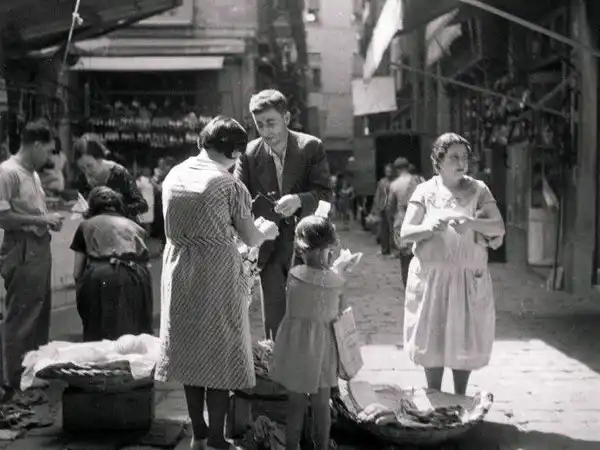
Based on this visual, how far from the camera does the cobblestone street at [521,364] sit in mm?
5410

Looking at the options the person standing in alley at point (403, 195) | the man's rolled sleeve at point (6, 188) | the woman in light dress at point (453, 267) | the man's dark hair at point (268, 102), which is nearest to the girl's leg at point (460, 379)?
the woman in light dress at point (453, 267)

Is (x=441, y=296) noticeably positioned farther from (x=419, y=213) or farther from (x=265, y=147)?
(x=265, y=147)

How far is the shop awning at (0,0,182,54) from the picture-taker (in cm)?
985

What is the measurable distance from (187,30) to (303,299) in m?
13.5

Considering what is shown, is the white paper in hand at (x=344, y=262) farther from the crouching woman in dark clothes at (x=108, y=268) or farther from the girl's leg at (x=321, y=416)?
the crouching woman in dark clothes at (x=108, y=268)

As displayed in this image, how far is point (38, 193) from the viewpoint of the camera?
627cm

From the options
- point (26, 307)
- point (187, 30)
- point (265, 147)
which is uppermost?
point (187, 30)

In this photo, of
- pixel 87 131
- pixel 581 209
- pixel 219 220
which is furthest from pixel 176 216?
pixel 87 131

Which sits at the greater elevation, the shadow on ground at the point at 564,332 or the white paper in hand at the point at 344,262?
the white paper in hand at the point at 344,262

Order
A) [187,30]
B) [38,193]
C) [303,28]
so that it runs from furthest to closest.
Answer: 1. [303,28]
2. [187,30]
3. [38,193]

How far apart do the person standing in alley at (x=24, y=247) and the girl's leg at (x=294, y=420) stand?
2.52 meters

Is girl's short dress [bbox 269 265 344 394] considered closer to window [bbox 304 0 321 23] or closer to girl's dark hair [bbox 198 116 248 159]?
girl's dark hair [bbox 198 116 248 159]

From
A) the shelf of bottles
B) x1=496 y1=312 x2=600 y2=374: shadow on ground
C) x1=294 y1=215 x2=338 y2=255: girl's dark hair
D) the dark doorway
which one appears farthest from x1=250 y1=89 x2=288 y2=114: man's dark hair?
the dark doorway

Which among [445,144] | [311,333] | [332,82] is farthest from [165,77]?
[332,82]
